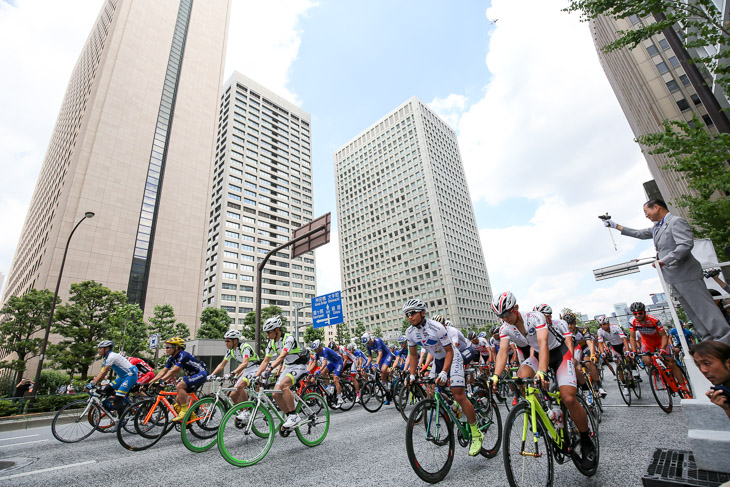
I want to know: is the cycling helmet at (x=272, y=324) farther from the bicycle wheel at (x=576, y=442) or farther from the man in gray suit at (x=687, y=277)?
the man in gray suit at (x=687, y=277)

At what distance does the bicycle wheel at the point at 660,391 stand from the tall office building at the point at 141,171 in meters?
57.4

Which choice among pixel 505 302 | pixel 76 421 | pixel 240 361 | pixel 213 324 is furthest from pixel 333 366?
pixel 213 324

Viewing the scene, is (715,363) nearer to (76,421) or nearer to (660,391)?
(660,391)

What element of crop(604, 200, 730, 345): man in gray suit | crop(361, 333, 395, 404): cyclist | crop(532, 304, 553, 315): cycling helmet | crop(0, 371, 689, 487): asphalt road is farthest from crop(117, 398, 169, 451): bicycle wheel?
crop(604, 200, 730, 345): man in gray suit

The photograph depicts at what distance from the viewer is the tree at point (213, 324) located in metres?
47.2

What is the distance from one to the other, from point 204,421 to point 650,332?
32.0 feet

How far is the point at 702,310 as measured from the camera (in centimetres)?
437

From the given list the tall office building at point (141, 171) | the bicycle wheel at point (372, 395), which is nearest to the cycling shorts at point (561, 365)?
the bicycle wheel at point (372, 395)

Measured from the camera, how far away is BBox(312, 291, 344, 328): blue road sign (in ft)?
85.5

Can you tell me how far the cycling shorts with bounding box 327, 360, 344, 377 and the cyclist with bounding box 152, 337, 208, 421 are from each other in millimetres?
4371

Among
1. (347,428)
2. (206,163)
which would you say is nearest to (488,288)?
(206,163)

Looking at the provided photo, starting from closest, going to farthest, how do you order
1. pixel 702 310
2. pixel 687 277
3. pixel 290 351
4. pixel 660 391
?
pixel 702 310 < pixel 687 277 < pixel 290 351 < pixel 660 391

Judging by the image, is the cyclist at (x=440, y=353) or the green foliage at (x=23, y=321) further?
the green foliage at (x=23, y=321)

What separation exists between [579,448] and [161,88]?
79155mm
